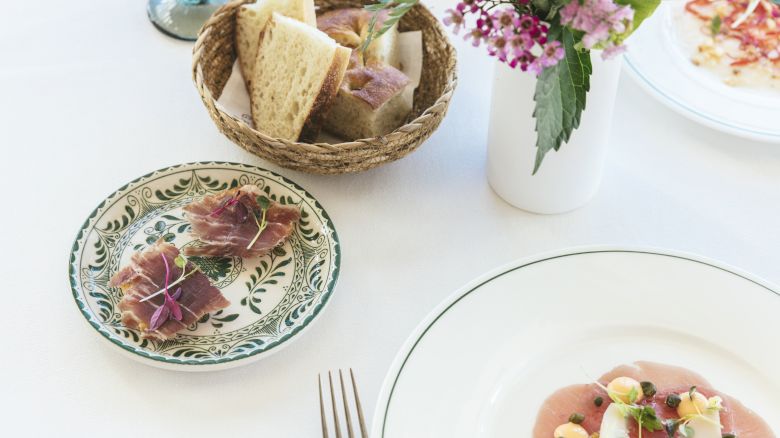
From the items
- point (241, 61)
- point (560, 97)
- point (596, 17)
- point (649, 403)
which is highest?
point (596, 17)

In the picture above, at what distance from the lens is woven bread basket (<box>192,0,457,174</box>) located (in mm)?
1194

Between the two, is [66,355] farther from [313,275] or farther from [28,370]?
[313,275]

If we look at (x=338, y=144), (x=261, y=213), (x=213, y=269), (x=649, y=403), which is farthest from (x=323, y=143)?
(x=649, y=403)

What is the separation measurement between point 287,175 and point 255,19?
0.30 metres

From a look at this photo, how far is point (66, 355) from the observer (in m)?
1.08

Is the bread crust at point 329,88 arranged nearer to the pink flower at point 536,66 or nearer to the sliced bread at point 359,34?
the sliced bread at point 359,34

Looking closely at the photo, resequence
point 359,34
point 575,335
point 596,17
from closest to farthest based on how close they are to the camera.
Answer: point 596,17 < point 575,335 < point 359,34

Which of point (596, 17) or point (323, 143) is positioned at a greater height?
point (596, 17)

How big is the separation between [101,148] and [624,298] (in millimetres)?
959

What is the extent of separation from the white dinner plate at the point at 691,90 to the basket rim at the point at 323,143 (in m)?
0.35

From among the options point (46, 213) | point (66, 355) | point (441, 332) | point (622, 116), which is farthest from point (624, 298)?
point (46, 213)

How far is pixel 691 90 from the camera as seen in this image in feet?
4.55

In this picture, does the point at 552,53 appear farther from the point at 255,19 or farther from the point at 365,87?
the point at 255,19

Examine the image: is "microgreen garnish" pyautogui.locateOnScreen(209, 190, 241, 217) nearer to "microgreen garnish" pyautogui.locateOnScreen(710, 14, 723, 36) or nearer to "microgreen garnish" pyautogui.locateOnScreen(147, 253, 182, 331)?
"microgreen garnish" pyautogui.locateOnScreen(147, 253, 182, 331)
